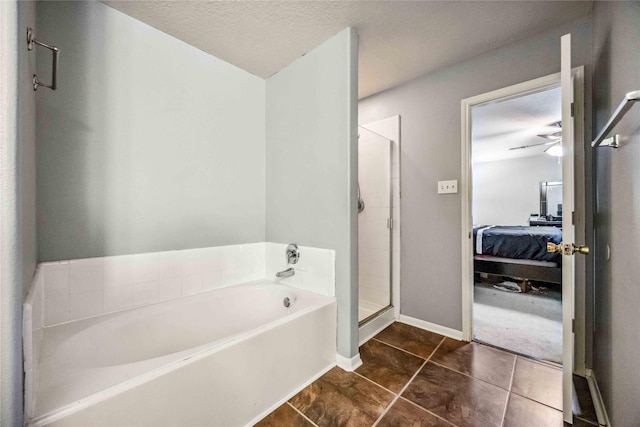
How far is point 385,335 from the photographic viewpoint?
2.12 m

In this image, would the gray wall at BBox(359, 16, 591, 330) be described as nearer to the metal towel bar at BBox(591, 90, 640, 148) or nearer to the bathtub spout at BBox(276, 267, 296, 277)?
the metal towel bar at BBox(591, 90, 640, 148)

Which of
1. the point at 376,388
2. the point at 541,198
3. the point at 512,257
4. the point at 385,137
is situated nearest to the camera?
the point at 376,388

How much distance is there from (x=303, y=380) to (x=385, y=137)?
2171 mm

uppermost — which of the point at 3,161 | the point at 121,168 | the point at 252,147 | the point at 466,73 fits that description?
the point at 466,73

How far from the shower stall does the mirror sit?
5268 millimetres

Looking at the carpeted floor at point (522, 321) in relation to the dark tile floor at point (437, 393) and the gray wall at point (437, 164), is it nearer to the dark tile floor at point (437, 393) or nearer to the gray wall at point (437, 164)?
the dark tile floor at point (437, 393)

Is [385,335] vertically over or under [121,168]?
under

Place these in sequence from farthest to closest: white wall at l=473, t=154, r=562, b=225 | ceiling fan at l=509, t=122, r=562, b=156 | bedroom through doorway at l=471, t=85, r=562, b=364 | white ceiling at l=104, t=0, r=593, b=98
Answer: white wall at l=473, t=154, r=562, b=225 < ceiling fan at l=509, t=122, r=562, b=156 < bedroom through doorway at l=471, t=85, r=562, b=364 < white ceiling at l=104, t=0, r=593, b=98

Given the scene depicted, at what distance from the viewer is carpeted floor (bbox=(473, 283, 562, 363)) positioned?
192cm

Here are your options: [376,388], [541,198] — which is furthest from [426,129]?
[541,198]

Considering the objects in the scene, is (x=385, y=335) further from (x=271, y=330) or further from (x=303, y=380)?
(x=271, y=330)

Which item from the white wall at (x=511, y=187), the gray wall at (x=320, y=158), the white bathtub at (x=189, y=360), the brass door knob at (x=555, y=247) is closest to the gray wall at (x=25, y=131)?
the white bathtub at (x=189, y=360)

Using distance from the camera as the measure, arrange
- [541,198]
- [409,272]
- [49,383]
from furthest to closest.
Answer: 1. [541,198]
2. [409,272]
3. [49,383]

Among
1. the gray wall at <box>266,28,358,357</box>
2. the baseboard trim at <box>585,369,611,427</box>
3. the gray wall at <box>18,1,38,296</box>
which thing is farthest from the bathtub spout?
the baseboard trim at <box>585,369,611,427</box>
